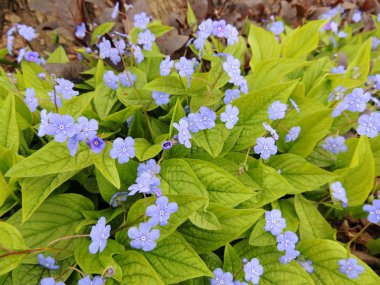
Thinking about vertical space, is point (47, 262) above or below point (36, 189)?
below

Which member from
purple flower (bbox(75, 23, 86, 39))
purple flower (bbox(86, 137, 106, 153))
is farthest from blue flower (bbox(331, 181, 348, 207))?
purple flower (bbox(75, 23, 86, 39))

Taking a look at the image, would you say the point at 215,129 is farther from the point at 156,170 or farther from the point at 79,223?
the point at 79,223

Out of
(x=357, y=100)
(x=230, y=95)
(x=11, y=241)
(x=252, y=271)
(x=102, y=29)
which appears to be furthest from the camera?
(x=102, y=29)

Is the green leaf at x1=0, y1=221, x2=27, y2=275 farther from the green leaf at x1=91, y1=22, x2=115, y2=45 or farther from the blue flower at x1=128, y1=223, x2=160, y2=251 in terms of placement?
the green leaf at x1=91, y1=22, x2=115, y2=45

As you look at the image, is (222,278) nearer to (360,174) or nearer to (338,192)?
(338,192)

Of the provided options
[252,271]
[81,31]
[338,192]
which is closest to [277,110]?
[338,192]

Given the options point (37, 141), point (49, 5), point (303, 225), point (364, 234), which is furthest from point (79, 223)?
point (364, 234)
